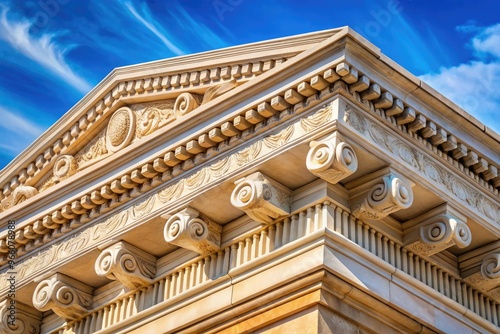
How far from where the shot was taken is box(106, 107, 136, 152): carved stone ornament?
14703mm

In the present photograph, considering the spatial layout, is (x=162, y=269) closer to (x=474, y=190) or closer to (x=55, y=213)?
(x=55, y=213)

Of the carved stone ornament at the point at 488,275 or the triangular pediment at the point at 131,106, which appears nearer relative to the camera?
the carved stone ornament at the point at 488,275

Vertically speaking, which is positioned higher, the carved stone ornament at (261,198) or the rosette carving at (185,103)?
the rosette carving at (185,103)

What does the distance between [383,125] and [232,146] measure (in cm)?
177

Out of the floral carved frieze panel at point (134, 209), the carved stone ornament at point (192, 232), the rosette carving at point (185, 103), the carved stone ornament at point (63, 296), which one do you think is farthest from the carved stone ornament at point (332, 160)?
the carved stone ornament at point (63, 296)

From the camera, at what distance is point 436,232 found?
1237 centimetres

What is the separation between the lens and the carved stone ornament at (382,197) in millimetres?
11797

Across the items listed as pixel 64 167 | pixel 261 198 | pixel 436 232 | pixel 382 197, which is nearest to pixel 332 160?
pixel 382 197

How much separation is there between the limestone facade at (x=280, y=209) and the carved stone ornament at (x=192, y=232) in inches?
0.8

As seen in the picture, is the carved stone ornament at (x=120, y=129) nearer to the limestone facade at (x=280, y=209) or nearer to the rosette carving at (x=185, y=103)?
the limestone facade at (x=280, y=209)

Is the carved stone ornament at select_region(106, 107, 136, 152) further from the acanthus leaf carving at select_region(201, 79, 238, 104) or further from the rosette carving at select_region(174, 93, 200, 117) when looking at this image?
the acanthus leaf carving at select_region(201, 79, 238, 104)

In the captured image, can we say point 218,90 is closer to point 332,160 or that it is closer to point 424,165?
point 332,160

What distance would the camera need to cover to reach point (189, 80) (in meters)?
14.0

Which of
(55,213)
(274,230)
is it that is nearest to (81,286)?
(55,213)
